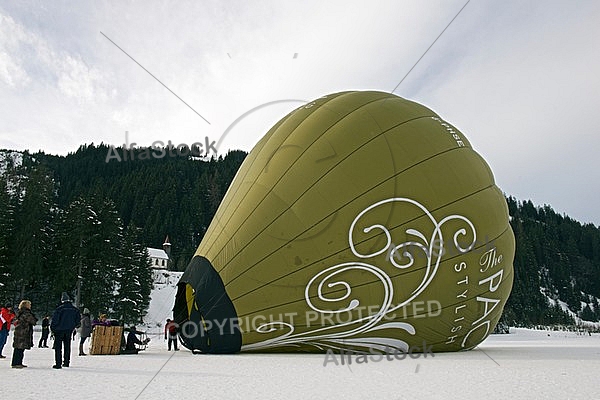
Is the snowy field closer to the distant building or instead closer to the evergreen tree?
the evergreen tree

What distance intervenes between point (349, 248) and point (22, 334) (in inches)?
226

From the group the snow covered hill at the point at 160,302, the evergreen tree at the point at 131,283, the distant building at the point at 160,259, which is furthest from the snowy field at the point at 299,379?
the distant building at the point at 160,259

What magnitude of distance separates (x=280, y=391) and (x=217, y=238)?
16.0 feet

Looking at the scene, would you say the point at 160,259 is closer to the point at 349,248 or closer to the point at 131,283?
the point at 131,283

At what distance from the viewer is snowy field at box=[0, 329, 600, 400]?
5.00 meters

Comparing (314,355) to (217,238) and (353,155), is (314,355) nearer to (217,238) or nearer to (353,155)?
(217,238)

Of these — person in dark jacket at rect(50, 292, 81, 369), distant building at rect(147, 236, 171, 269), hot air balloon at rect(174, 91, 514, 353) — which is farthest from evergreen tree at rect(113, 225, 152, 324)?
hot air balloon at rect(174, 91, 514, 353)

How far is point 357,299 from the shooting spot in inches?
343

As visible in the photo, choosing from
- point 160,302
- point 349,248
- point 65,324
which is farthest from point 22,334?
point 160,302

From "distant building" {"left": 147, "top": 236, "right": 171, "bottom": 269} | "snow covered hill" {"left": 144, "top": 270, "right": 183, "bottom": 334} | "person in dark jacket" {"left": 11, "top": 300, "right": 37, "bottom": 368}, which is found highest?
"distant building" {"left": 147, "top": 236, "right": 171, "bottom": 269}

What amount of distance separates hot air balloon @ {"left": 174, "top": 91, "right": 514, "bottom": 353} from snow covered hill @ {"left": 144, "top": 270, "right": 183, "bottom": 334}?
1264 inches

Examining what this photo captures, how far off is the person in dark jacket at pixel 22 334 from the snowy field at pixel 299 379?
296mm

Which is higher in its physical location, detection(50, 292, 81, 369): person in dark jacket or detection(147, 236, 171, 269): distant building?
detection(147, 236, 171, 269): distant building

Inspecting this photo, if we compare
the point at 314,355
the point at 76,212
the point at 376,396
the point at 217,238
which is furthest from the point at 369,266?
the point at 76,212
